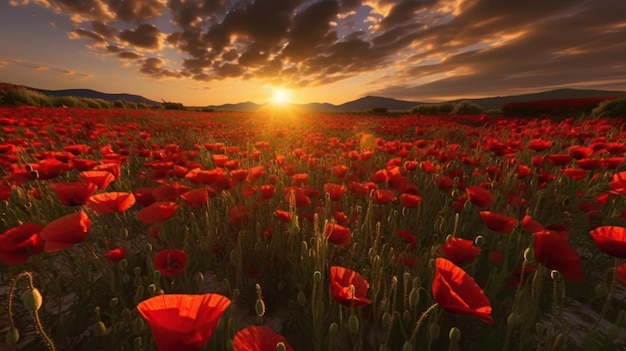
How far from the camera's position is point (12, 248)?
1282mm

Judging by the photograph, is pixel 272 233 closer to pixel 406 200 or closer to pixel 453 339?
pixel 406 200

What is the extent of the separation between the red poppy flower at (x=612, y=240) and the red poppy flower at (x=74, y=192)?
2.21m

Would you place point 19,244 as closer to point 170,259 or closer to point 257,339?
point 170,259

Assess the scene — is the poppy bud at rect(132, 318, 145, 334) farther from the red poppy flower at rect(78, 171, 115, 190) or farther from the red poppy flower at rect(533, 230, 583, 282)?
the red poppy flower at rect(533, 230, 583, 282)

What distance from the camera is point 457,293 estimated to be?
3.08ft

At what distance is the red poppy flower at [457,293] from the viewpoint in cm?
82

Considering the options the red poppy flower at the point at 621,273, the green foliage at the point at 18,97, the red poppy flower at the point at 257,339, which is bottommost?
the red poppy flower at the point at 621,273

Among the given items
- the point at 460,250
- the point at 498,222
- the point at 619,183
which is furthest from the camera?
the point at 619,183

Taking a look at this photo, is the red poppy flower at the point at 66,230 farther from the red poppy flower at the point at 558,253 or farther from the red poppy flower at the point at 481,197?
the red poppy flower at the point at 481,197

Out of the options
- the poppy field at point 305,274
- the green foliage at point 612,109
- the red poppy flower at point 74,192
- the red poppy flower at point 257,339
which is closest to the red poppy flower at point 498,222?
the poppy field at point 305,274

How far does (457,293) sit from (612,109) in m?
15.5

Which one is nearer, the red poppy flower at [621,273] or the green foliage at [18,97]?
the red poppy flower at [621,273]

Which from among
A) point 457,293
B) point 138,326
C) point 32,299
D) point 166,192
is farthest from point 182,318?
point 166,192

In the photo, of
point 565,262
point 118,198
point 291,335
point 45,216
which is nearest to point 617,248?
point 565,262
